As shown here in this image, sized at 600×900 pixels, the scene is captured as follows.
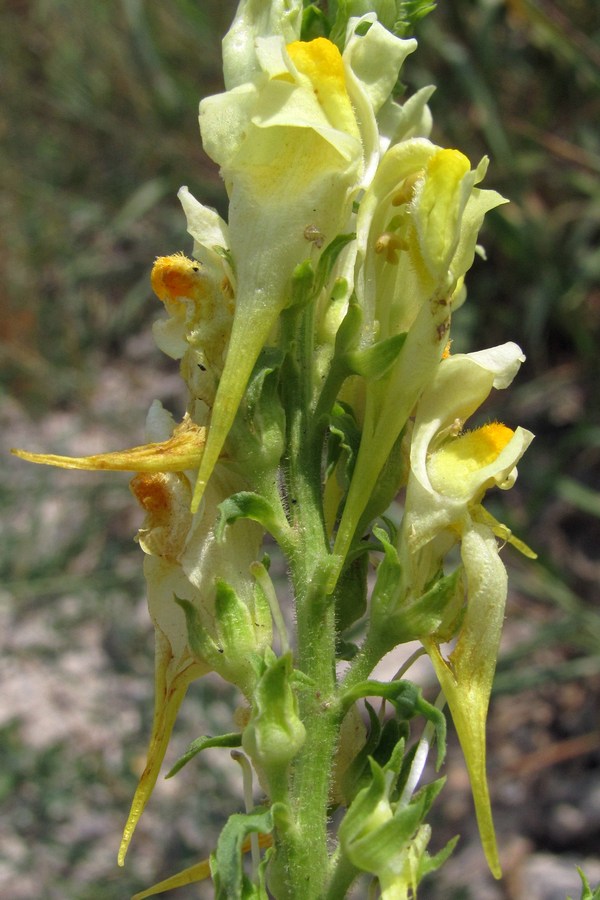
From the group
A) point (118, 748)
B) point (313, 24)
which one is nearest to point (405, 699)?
point (313, 24)

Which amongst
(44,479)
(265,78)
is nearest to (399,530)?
(265,78)

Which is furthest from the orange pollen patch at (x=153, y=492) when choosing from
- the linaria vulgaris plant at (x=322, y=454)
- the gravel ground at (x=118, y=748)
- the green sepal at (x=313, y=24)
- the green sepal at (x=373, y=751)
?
the gravel ground at (x=118, y=748)

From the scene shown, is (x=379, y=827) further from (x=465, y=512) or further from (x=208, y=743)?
(x=465, y=512)

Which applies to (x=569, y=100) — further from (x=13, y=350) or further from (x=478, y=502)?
(x=478, y=502)

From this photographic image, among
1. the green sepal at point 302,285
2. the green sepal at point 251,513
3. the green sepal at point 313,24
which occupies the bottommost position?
the green sepal at point 251,513

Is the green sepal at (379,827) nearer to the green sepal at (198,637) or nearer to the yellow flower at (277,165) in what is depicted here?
the green sepal at (198,637)

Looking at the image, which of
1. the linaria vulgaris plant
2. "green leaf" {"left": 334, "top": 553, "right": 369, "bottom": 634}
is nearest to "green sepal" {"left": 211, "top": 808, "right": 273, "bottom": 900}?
the linaria vulgaris plant
